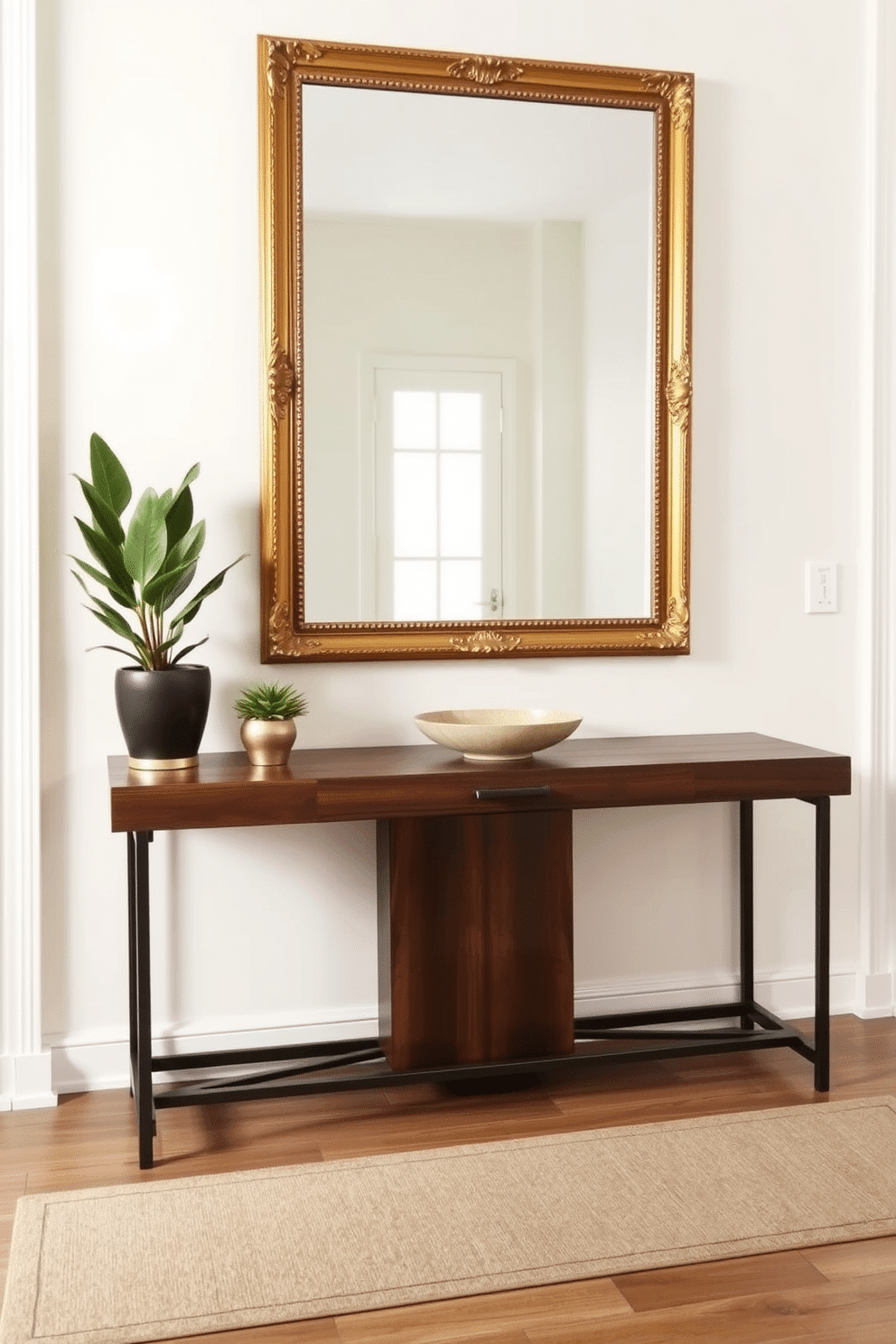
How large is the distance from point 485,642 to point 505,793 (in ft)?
1.77

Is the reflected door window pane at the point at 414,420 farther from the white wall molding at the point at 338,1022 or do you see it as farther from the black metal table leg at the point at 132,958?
the white wall molding at the point at 338,1022

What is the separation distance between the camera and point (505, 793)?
2.44 m

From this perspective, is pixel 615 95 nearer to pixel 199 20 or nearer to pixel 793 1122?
pixel 199 20

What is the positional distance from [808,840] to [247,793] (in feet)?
5.00

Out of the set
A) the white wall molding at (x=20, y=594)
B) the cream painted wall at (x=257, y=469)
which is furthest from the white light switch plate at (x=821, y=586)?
the white wall molding at (x=20, y=594)

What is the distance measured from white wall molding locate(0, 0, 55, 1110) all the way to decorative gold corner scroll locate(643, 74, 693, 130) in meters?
1.36

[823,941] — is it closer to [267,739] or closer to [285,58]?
[267,739]

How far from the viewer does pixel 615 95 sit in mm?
2906

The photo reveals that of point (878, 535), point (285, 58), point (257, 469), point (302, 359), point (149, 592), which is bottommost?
point (149, 592)

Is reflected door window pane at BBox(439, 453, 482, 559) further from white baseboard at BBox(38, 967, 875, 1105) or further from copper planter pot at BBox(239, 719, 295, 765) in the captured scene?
white baseboard at BBox(38, 967, 875, 1105)

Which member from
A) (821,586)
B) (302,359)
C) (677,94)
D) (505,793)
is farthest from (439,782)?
(677,94)

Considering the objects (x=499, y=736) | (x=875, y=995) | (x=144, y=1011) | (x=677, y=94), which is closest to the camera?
(x=144, y=1011)

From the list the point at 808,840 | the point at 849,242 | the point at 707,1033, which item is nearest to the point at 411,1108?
the point at 707,1033

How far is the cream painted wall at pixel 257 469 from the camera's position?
106 inches
